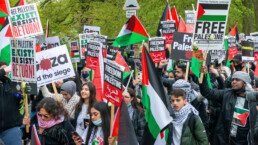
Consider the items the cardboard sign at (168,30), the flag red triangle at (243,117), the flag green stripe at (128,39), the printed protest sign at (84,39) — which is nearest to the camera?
the flag red triangle at (243,117)

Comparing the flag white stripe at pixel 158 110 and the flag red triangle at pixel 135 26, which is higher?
the flag red triangle at pixel 135 26

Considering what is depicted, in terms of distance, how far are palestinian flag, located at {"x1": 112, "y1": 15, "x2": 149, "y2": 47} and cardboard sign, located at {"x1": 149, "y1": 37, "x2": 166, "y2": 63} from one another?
3.51 ft

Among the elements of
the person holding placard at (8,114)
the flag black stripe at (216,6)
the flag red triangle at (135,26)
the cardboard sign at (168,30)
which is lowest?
the person holding placard at (8,114)

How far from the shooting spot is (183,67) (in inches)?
346

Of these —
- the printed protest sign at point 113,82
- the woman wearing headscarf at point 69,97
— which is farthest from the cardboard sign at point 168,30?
the printed protest sign at point 113,82

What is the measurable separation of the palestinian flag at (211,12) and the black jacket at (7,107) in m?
3.72

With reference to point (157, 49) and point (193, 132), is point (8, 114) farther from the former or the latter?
point (157, 49)

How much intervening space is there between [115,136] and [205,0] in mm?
3938

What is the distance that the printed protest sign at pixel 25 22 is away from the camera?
9094 mm

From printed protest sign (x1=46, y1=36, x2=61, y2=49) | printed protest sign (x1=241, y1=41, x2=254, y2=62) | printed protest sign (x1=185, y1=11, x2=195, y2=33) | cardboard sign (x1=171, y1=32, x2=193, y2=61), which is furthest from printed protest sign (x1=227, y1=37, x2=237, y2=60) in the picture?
printed protest sign (x1=46, y1=36, x2=61, y2=49)

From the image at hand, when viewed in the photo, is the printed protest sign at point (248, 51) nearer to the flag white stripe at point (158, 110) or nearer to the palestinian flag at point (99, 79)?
the palestinian flag at point (99, 79)

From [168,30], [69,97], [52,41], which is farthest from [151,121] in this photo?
[52,41]

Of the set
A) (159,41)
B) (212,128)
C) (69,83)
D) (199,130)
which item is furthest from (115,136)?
(159,41)

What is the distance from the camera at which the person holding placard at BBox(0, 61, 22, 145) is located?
720cm
